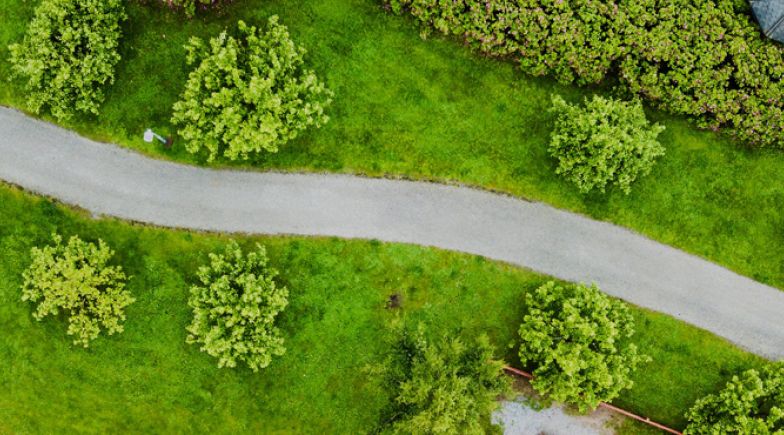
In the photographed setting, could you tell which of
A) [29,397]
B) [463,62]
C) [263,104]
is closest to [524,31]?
[463,62]

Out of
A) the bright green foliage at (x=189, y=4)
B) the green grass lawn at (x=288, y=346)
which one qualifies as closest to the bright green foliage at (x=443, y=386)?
the green grass lawn at (x=288, y=346)

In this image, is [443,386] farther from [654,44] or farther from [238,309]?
[654,44]

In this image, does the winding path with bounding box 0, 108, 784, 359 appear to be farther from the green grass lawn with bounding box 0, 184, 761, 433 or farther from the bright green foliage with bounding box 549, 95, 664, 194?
the bright green foliage with bounding box 549, 95, 664, 194

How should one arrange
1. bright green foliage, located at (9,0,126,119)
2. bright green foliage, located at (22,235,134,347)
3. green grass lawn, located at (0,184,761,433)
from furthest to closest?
1. green grass lawn, located at (0,184,761,433)
2. bright green foliage, located at (22,235,134,347)
3. bright green foliage, located at (9,0,126,119)

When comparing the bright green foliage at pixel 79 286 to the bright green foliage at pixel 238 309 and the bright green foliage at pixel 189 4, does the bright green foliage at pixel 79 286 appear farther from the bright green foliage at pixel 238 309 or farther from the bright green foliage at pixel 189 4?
the bright green foliage at pixel 189 4

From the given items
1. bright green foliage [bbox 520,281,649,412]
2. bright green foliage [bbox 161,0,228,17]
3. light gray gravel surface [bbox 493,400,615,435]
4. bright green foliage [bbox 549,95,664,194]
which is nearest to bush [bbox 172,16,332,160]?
bright green foliage [bbox 161,0,228,17]
